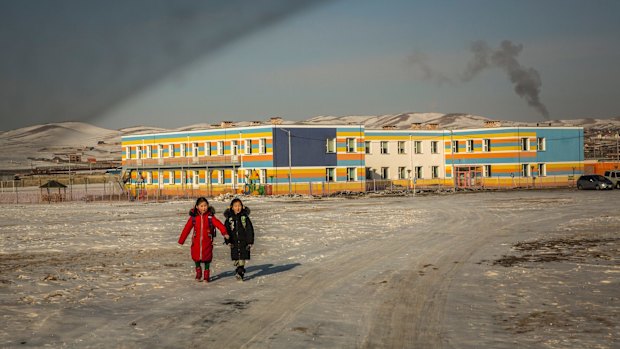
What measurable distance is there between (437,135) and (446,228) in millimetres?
66388

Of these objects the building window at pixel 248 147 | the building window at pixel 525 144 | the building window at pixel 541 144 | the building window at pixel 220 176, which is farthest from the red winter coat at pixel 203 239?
the building window at pixel 541 144

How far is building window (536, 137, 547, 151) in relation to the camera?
89.6 m

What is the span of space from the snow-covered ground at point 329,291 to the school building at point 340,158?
49.2 meters

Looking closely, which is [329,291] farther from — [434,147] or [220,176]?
[434,147]

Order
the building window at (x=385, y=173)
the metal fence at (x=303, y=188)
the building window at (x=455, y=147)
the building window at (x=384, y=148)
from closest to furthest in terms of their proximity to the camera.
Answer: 1. the metal fence at (x=303, y=188)
2. the building window at (x=385, y=173)
3. the building window at (x=384, y=148)
4. the building window at (x=455, y=147)

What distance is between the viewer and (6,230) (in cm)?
3278

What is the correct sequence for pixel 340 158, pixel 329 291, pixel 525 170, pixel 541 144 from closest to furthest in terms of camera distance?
1. pixel 329 291
2. pixel 340 158
3. pixel 525 170
4. pixel 541 144

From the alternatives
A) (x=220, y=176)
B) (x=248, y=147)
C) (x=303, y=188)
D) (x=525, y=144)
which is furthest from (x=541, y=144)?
(x=220, y=176)

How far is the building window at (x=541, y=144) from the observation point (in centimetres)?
8956

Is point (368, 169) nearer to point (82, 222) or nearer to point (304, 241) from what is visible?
point (82, 222)

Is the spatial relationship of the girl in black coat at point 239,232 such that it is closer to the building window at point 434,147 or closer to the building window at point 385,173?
the building window at point 385,173

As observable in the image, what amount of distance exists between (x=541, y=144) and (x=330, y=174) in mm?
29716

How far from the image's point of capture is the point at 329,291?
14.4 meters

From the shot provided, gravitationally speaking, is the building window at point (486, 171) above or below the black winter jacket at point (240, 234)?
above
